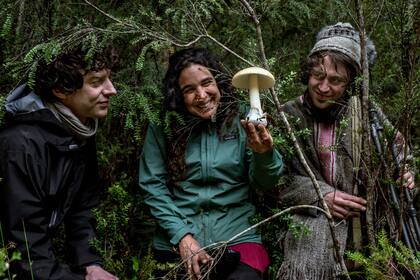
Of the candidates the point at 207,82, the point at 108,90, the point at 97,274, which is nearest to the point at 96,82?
the point at 108,90

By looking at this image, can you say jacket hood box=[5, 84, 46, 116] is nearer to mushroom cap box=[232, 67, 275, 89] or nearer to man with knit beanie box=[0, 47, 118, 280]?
man with knit beanie box=[0, 47, 118, 280]

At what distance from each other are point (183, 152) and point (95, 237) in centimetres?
90

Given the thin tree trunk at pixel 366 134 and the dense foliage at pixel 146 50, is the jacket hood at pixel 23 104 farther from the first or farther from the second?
the thin tree trunk at pixel 366 134

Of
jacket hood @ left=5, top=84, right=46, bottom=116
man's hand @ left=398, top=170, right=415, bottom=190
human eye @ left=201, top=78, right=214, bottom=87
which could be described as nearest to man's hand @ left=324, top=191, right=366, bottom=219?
man's hand @ left=398, top=170, right=415, bottom=190

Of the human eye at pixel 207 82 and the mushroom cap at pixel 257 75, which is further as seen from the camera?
the human eye at pixel 207 82

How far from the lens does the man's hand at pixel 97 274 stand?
324 cm

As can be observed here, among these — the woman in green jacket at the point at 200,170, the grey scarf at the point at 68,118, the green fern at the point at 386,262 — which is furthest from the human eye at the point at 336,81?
the grey scarf at the point at 68,118

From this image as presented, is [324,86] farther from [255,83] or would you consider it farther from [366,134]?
[255,83]

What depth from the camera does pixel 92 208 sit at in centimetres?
367

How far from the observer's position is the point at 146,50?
3.29 metres

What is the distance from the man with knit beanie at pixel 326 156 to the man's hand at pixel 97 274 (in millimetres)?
1172

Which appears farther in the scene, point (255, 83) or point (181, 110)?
point (181, 110)

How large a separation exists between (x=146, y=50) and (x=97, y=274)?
155cm

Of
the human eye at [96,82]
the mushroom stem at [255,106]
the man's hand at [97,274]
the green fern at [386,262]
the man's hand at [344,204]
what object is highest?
the human eye at [96,82]
